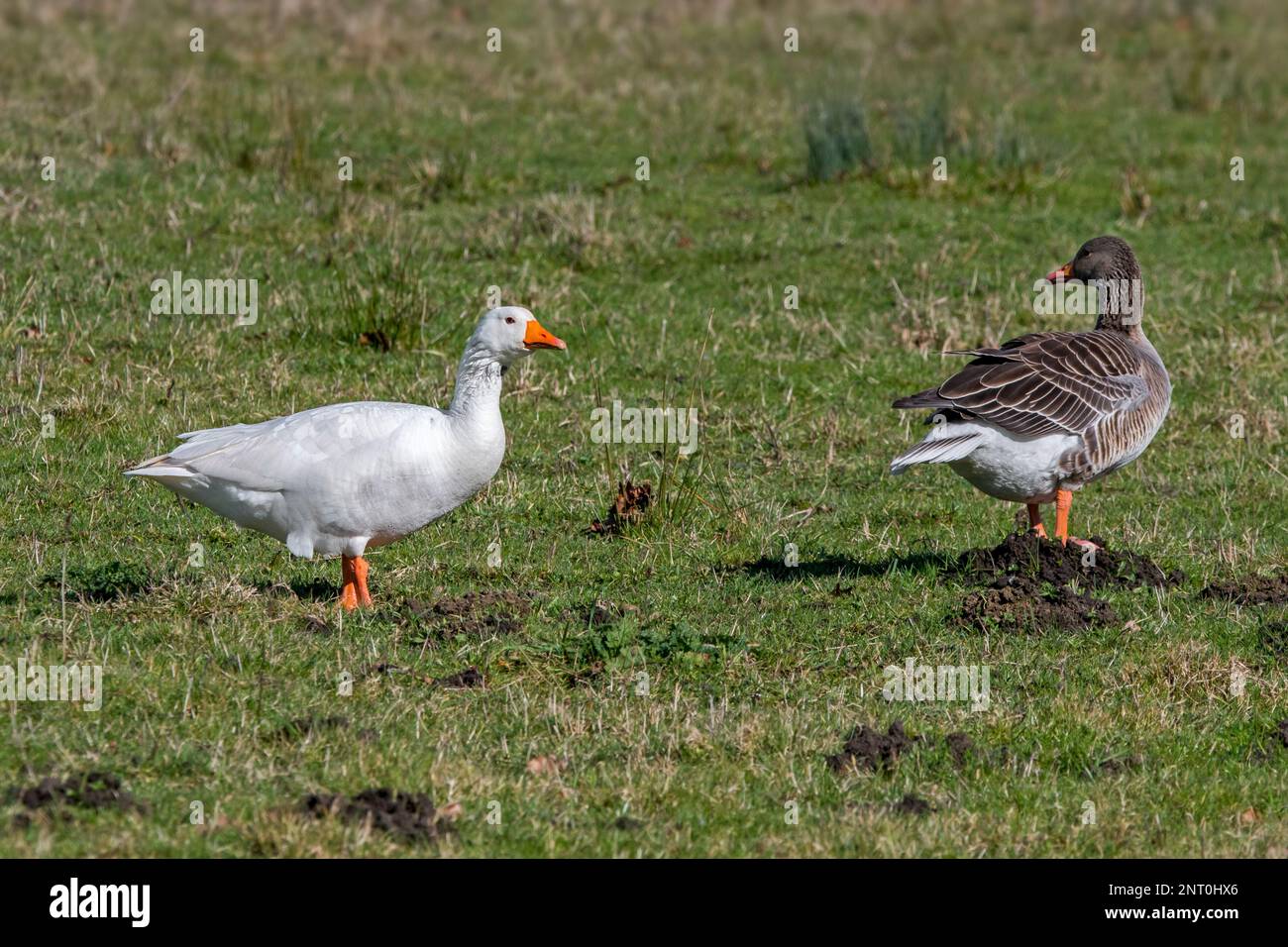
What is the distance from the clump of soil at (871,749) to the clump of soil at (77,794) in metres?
2.97

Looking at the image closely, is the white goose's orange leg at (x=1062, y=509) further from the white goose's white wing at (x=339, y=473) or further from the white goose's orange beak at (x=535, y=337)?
the white goose's white wing at (x=339, y=473)

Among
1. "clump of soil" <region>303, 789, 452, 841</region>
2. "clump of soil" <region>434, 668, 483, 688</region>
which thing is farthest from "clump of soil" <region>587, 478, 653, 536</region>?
"clump of soil" <region>303, 789, 452, 841</region>

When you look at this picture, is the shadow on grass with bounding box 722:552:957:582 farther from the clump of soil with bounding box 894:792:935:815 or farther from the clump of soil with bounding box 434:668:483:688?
the clump of soil with bounding box 894:792:935:815

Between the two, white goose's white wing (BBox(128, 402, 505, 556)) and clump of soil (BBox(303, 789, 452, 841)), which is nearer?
clump of soil (BBox(303, 789, 452, 841))

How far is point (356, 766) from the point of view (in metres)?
6.78

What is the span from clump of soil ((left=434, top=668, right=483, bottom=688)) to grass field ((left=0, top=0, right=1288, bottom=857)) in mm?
107

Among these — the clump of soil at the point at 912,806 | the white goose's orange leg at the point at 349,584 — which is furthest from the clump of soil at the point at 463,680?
the clump of soil at the point at 912,806

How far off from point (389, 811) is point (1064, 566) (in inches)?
179

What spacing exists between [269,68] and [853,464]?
41.6ft

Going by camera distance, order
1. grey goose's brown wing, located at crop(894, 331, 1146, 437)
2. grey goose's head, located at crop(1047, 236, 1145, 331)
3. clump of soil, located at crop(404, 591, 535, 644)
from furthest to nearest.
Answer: grey goose's head, located at crop(1047, 236, 1145, 331) < grey goose's brown wing, located at crop(894, 331, 1146, 437) < clump of soil, located at crop(404, 591, 535, 644)

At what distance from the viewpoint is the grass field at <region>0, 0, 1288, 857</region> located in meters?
6.95

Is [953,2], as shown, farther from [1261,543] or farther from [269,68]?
[1261,543]

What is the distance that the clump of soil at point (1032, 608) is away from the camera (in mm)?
8852

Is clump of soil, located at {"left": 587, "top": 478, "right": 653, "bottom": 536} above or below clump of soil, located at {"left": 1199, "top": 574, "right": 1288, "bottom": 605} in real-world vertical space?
above
